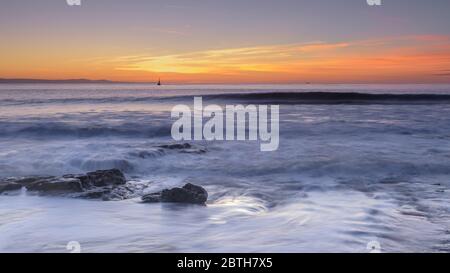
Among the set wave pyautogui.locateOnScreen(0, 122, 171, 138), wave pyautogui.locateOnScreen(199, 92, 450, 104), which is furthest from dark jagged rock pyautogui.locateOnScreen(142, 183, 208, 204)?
wave pyautogui.locateOnScreen(199, 92, 450, 104)

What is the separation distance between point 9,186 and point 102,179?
1271 millimetres

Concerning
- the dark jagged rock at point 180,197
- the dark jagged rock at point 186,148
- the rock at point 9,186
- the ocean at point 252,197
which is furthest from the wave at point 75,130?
the dark jagged rock at point 180,197

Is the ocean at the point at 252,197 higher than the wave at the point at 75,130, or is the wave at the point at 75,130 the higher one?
the wave at the point at 75,130

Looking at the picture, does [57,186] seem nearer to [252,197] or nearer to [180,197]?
[180,197]

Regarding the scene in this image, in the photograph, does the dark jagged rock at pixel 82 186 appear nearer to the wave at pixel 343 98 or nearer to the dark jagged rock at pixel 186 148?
the dark jagged rock at pixel 186 148

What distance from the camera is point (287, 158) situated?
30.6 feet

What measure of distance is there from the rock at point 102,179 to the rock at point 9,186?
842mm

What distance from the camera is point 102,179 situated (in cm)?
627

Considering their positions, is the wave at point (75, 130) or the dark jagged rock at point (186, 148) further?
the wave at point (75, 130)

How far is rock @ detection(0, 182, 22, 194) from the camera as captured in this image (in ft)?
19.9

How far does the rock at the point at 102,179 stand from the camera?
614 centimetres

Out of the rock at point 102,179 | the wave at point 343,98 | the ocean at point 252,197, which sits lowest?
the ocean at point 252,197

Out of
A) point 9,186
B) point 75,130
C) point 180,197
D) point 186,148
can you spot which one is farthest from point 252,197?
point 75,130
